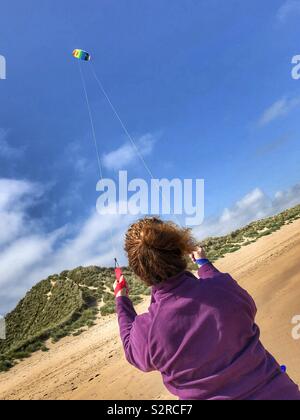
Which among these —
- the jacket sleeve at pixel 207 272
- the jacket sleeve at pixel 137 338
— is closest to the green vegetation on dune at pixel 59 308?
the jacket sleeve at pixel 137 338

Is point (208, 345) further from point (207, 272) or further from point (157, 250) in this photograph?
point (157, 250)

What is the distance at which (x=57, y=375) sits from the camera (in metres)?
13.4

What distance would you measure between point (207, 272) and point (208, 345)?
450mm

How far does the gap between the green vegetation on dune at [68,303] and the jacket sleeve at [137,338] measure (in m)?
15.7

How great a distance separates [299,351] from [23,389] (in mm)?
8451

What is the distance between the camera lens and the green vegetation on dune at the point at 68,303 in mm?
19938

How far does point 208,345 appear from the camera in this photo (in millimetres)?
2355

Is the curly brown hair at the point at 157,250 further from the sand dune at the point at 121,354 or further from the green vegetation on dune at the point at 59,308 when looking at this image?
the green vegetation on dune at the point at 59,308

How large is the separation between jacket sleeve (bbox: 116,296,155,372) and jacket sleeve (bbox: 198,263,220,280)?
0.40 m

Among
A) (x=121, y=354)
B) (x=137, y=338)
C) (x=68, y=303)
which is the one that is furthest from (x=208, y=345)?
(x=68, y=303)

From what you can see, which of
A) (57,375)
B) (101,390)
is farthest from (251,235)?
(101,390)

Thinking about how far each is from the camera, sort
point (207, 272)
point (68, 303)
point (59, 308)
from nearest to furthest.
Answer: point (207, 272) < point (68, 303) < point (59, 308)

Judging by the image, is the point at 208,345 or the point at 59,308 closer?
the point at 208,345

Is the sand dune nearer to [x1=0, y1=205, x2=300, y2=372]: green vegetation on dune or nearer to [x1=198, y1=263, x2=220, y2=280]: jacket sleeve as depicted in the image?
[x1=0, y1=205, x2=300, y2=372]: green vegetation on dune
